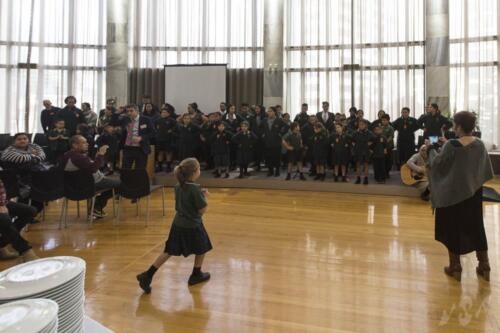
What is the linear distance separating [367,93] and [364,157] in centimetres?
493

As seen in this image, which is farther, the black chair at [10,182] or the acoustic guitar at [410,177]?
the acoustic guitar at [410,177]

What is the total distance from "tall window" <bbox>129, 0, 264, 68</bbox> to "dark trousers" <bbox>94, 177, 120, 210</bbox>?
8.39 meters

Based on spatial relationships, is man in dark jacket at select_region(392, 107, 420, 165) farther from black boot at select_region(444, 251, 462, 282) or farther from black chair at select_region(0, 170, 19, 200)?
black chair at select_region(0, 170, 19, 200)

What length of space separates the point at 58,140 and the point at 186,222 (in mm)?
5534

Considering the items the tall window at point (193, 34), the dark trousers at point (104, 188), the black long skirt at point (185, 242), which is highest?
the tall window at point (193, 34)

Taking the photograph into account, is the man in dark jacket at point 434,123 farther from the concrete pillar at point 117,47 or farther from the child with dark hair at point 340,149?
the concrete pillar at point 117,47

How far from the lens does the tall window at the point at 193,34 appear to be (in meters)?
13.4

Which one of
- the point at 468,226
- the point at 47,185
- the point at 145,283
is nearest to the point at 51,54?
the point at 47,185

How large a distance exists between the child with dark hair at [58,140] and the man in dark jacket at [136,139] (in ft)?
5.29

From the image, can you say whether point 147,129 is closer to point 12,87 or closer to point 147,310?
point 147,310

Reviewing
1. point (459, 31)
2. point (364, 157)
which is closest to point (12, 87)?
point (364, 157)

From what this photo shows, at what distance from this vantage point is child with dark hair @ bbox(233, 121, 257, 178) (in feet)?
29.5

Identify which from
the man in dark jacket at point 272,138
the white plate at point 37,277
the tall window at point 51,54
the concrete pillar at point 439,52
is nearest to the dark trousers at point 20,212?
the white plate at point 37,277

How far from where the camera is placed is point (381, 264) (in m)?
4.09
